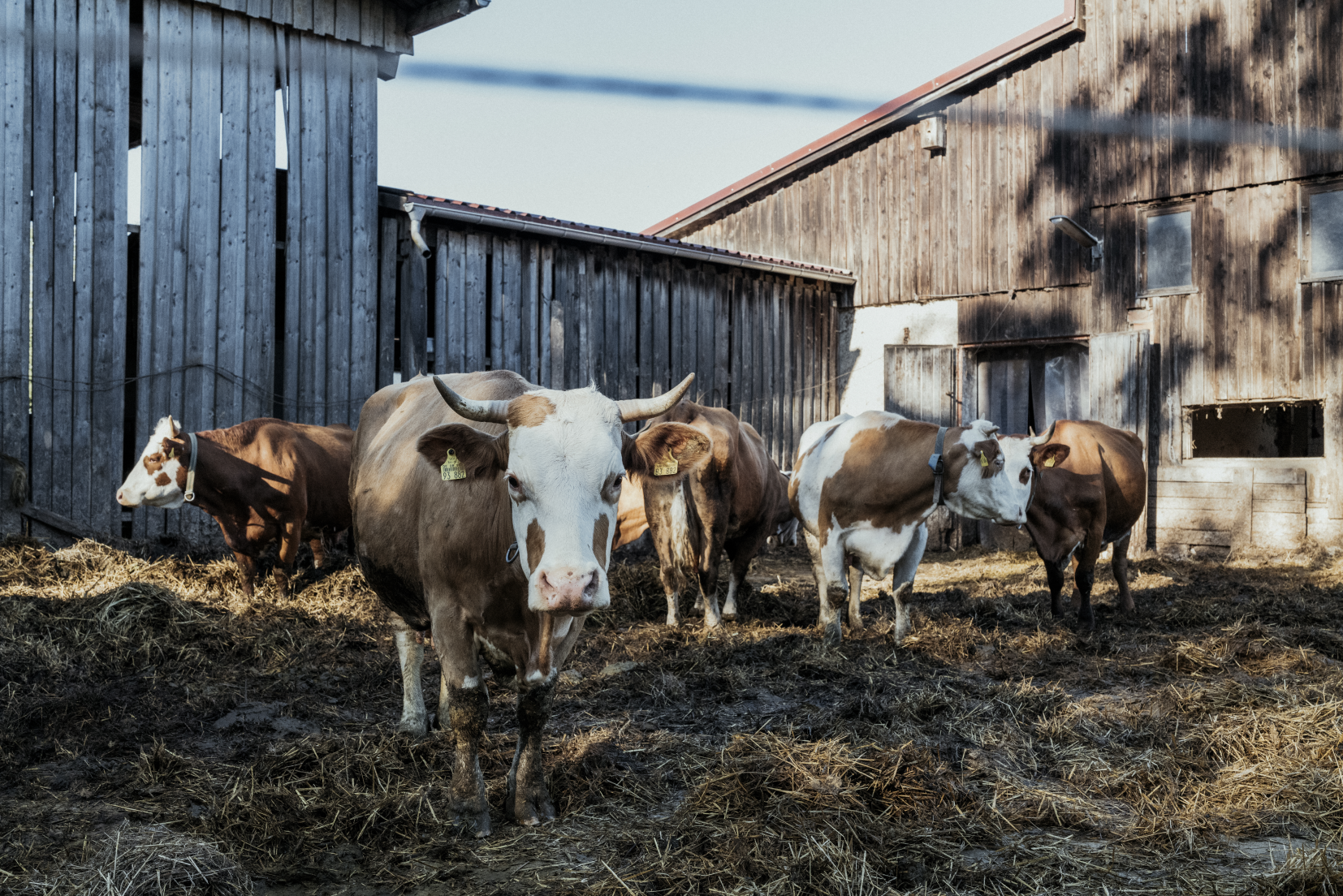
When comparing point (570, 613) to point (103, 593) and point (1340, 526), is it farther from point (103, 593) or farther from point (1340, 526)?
point (1340, 526)

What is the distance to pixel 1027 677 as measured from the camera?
5824mm

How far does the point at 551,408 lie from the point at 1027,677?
371 centimetres

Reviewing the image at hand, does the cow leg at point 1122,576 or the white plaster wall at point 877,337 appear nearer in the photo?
the cow leg at point 1122,576

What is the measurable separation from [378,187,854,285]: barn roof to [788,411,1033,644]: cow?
18.2 feet

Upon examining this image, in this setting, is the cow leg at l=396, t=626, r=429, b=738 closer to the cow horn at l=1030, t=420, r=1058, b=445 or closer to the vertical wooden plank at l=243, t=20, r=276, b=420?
the cow horn at l=1030, t=420, r=1058, b=445

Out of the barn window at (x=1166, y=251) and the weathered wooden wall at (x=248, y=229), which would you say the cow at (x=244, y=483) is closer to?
the weathered wooden wall at (x=248, y=229)

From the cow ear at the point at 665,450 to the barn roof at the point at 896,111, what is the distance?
9268 millimetres

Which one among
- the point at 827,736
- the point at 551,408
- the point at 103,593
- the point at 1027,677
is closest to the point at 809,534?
the point at 1027,677

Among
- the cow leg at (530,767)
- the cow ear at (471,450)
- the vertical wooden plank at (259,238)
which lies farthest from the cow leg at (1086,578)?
the vertical wooden plank at (259,238)

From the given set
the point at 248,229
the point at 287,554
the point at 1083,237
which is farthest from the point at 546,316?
the point at 1083,237

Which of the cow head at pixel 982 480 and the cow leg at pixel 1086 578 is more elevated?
the cow head at pixel 982 480

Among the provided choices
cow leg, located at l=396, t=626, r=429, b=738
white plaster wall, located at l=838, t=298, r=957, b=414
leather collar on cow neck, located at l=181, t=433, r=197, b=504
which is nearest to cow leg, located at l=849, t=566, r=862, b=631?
cow leg, located at l=396, t=626, r=429, b=738

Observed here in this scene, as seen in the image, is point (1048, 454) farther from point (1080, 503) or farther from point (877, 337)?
point (877, 337)

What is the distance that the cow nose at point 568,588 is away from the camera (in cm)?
300
